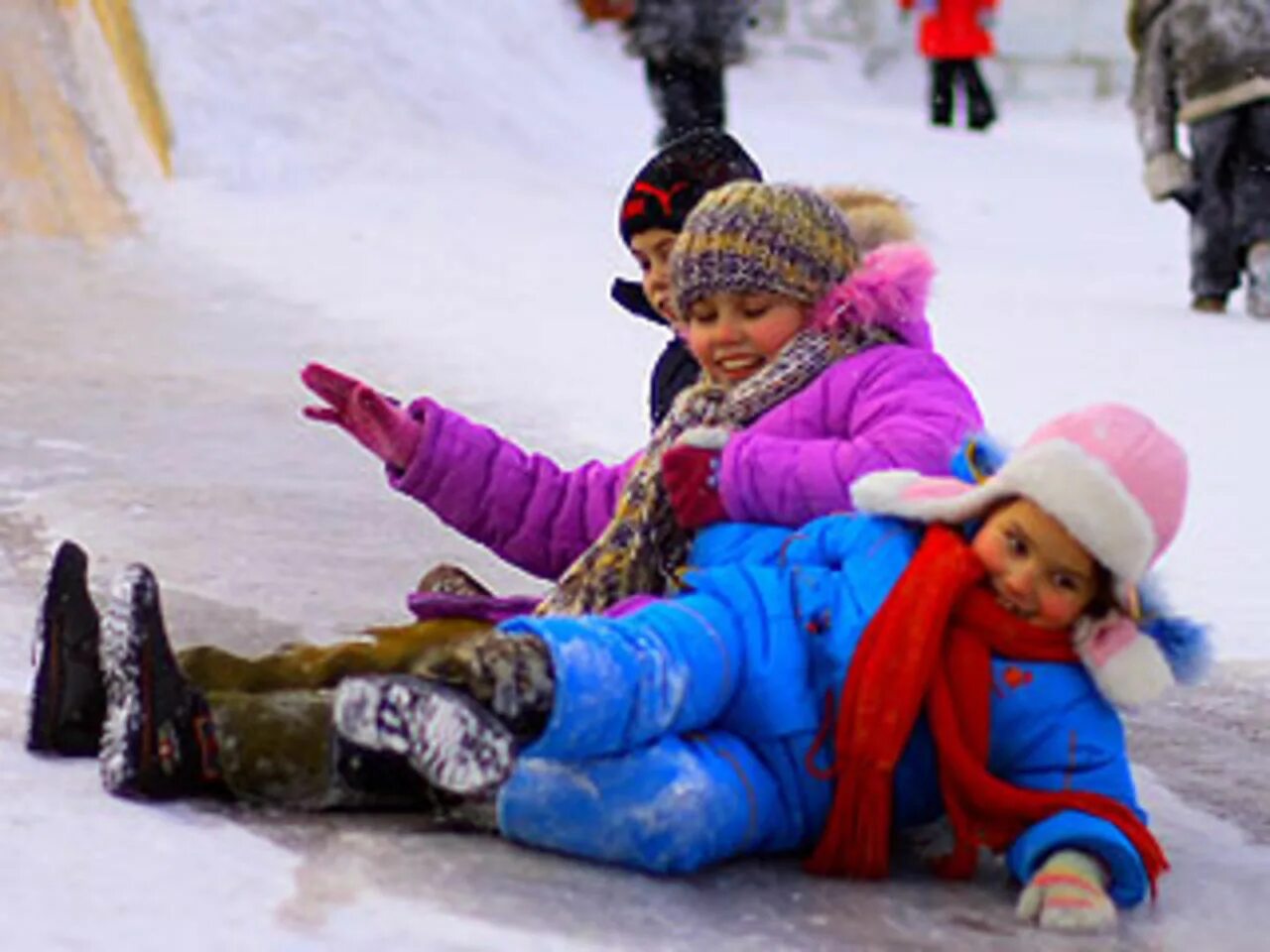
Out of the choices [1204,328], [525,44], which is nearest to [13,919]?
[1204,328]

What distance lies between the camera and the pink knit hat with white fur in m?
2.97

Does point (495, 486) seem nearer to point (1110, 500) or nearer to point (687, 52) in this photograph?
point (1110, 500)

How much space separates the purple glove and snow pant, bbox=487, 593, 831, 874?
0.85m

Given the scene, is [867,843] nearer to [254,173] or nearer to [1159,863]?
[1159,863]

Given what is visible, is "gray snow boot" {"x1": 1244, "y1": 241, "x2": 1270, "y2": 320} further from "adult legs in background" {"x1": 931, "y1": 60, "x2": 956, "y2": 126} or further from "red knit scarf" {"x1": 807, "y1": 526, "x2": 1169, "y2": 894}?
"adult legs in background" {"x1": 931, "y1": 60, "x2": 956, "y2": 126}

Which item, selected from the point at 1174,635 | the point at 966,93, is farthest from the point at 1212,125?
the point at 966,93

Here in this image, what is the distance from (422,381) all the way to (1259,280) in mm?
3816

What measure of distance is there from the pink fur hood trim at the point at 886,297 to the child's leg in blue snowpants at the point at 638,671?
594mm

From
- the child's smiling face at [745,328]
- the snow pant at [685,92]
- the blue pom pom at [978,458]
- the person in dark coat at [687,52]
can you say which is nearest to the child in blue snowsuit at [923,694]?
the blue pom pom at [978,458]

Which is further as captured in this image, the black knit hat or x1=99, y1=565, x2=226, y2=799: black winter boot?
the black knit hat

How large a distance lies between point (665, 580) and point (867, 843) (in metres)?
0.55

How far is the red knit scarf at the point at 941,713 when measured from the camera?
9.86 feet

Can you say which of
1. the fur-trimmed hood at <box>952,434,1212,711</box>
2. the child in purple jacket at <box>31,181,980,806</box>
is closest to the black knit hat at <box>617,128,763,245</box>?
the child in purple jacket at <box>31,181,980,806</box>

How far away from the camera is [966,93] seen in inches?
661
